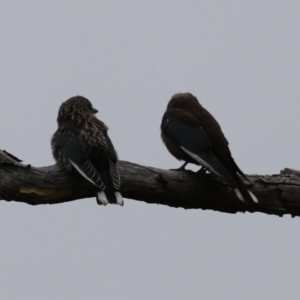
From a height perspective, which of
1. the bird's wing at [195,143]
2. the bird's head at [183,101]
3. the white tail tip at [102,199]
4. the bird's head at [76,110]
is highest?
the bird's head at [183,101]

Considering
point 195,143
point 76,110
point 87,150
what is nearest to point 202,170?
point 195,143

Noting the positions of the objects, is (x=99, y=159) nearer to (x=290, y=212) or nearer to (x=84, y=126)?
(x=84, y=126)

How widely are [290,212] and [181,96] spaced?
6.64 feet

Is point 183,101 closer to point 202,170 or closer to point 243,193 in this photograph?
point 202,170

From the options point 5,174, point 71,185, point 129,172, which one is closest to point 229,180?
point 129,172

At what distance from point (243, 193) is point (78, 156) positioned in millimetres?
1558

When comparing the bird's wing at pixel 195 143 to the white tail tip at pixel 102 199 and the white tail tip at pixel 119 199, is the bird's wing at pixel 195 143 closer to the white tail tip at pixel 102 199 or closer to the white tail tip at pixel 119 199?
the white tail tip at pixel 119 199

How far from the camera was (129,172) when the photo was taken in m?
6.06

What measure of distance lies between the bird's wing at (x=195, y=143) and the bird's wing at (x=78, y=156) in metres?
1.12

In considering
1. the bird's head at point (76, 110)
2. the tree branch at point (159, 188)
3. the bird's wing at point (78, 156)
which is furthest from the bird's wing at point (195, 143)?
the bird's wing at point (78, 156)

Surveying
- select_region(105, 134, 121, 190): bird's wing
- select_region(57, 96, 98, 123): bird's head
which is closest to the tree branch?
select_region(105, 134, 121, 190): bird's wing

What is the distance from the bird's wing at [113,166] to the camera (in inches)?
227

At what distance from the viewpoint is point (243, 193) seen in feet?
20.0

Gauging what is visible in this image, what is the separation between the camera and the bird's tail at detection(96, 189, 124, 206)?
570cm
